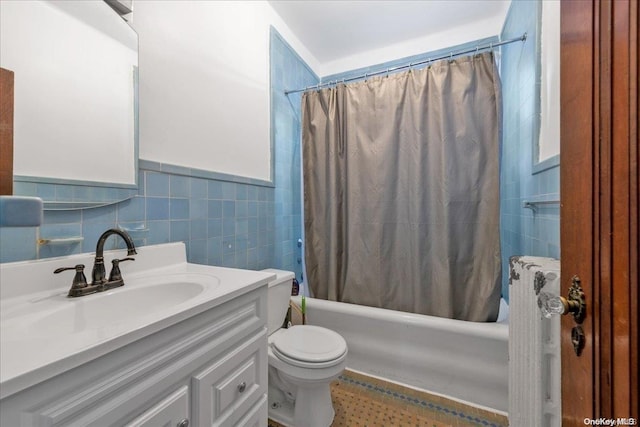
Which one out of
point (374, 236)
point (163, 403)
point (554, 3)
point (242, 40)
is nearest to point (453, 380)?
point (374, 236)

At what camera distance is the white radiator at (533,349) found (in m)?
0.80

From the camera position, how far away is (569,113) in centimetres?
48

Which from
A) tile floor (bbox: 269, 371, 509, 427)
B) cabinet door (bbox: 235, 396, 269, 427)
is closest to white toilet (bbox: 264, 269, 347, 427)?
tile floor (bbox: 269, 371, 509, 427)

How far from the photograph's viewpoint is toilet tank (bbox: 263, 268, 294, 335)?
141 centimetres

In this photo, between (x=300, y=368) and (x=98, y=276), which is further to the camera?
(x=300, y=368)

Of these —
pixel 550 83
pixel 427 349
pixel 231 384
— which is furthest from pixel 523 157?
pixel 231 384

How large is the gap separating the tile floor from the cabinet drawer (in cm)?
69

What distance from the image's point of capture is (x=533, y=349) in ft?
2.82

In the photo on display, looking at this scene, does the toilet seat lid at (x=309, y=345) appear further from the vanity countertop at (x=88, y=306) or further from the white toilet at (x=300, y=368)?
the vanity countertop at (x=88, y=306)

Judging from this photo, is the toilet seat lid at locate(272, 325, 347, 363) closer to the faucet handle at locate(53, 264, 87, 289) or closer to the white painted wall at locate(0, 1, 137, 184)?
the faucet handle at locate(53, 264, 87, 289)

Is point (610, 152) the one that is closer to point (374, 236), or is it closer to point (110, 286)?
point (110, 286)

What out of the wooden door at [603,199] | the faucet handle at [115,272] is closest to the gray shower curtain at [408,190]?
the wooden door at [603,199]

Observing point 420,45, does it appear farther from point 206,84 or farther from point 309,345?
point 309,345

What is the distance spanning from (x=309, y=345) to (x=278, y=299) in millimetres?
304
